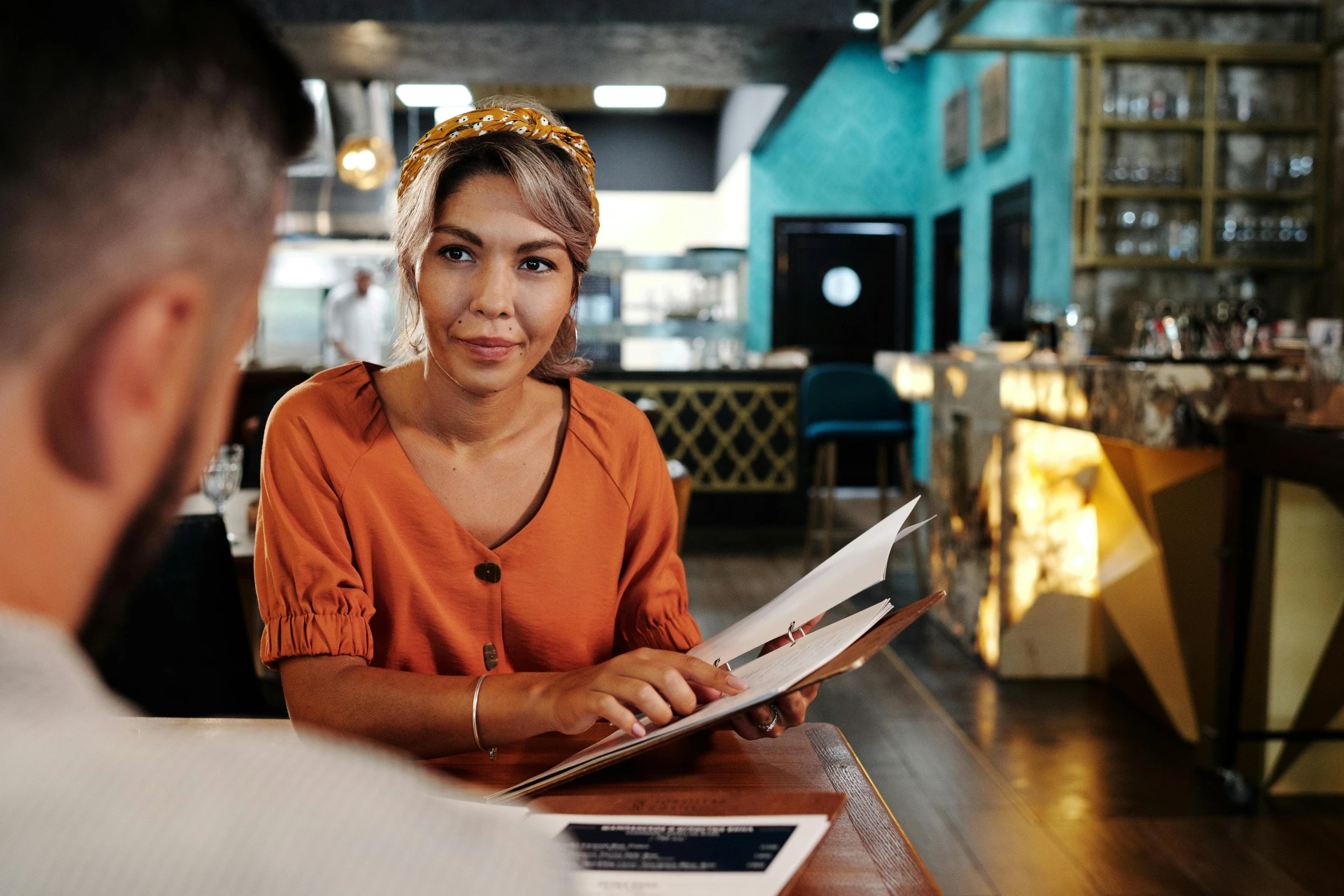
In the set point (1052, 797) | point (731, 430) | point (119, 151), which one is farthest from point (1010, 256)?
point (119, 151)

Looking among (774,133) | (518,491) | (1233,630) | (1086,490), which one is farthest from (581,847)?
(774,133)

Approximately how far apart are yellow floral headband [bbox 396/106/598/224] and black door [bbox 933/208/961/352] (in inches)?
286

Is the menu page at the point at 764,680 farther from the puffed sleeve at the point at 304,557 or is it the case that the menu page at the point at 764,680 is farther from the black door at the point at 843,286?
the black door at the point at 843,286

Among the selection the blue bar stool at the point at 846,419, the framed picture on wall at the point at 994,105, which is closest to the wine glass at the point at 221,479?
the blue bar stool at the point at 846,419

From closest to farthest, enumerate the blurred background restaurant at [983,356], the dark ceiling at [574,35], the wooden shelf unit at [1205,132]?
the blurred background restaurant at [983,356]
the dark ceiling at [574,35]
the wooden shelf unit at [1205,132]

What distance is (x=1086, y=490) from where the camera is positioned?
137 inches

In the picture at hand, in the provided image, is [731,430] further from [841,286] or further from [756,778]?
[756,778]

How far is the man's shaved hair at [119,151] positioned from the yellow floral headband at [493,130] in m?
0.86

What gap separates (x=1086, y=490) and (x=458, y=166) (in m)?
2.88

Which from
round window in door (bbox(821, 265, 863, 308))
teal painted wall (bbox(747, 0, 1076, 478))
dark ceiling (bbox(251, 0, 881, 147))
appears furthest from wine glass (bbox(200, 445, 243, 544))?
round window in door (bbox(821, 265, 863, 308))

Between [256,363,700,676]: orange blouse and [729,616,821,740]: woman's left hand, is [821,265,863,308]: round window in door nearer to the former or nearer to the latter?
[256,363,700,676]: orange blouse

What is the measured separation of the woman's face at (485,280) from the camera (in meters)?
1.11

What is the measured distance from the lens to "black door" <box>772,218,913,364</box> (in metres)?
8.97

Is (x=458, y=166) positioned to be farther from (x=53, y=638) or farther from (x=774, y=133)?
(x=774, y=133)
